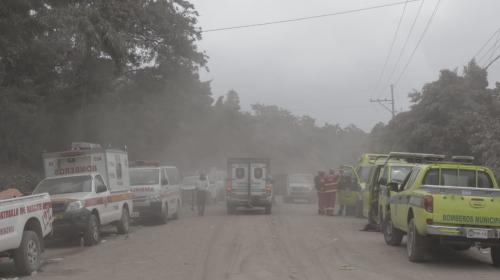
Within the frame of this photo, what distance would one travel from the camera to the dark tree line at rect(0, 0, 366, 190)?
1711 centimetres

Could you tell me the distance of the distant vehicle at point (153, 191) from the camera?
22469 millimetres

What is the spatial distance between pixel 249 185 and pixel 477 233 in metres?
16.2

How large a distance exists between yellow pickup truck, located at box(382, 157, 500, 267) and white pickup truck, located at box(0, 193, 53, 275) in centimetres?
697

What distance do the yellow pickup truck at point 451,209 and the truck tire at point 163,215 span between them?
37.2 feet

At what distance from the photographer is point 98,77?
24.7 meters

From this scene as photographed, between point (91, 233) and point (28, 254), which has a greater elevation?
point (28, 254)

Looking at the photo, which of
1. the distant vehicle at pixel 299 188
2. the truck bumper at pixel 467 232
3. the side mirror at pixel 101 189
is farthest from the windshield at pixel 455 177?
the distant vehicle at pixel 299 188

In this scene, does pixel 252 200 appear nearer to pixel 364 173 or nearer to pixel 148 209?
pixel 364 173

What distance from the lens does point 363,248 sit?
14.7 metres

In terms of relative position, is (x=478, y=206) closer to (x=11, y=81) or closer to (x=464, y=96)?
(x=11, y=81)

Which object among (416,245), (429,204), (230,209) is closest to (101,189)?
(416,245)

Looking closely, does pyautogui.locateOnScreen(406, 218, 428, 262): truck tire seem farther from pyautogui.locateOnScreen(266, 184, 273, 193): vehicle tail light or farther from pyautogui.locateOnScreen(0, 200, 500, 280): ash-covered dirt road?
pyautogui.locateOnScreen(266, 184, 273, 193): vehicle tail light

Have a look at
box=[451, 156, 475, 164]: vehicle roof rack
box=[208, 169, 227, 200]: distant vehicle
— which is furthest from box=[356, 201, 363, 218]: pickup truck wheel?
box=[208, 169, 227, 200]: distant vehicle

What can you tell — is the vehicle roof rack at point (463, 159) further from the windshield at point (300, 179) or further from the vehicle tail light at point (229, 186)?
the windshield at point (300, 179)
